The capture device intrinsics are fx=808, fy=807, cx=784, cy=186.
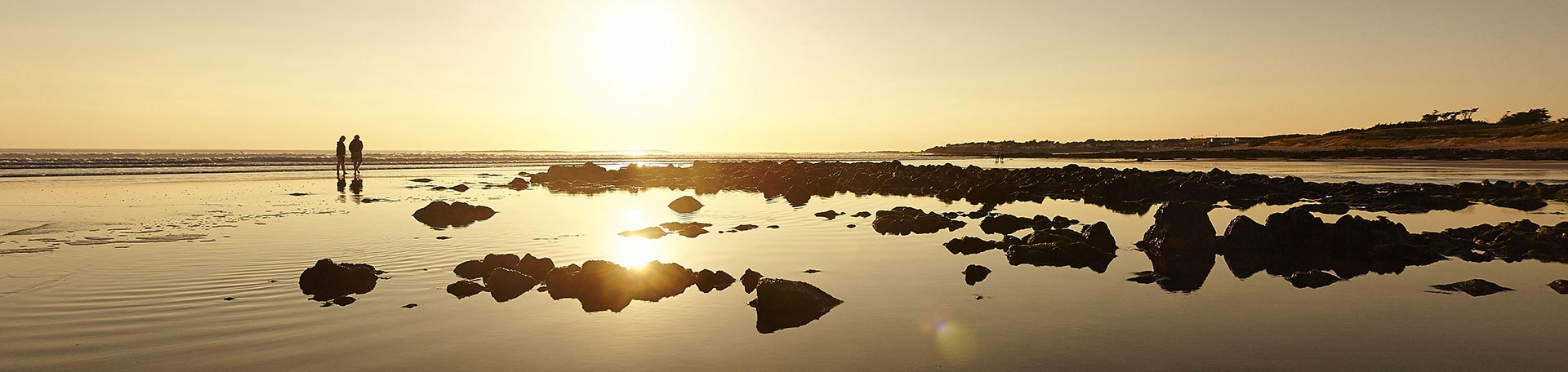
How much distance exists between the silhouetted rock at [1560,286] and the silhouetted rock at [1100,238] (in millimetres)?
5907

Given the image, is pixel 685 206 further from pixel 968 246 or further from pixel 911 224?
pixel 968 246

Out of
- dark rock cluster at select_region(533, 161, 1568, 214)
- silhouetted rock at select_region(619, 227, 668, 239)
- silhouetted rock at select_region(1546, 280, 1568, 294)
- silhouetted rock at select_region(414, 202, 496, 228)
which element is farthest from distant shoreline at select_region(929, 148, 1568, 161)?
silhouetted rock at select_region(414, 202, 496, 228)

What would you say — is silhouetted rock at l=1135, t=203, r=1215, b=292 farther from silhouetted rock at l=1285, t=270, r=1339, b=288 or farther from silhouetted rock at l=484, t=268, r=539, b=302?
silhouetted rock at l=484, t=268, r=539, b=302

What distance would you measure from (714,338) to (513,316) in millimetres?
2535

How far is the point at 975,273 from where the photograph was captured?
469 inches

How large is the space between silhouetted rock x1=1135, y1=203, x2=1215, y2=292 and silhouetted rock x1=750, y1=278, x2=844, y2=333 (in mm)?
6754

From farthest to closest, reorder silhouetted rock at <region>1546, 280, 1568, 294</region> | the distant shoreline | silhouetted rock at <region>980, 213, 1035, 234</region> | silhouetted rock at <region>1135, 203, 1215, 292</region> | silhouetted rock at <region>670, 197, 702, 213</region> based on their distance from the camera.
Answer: the distant shoreline
silhouetted rock at <region>670, 197, 702, 213</region>
silhouetted rock at <region>980, 213, 1035, 234</region>
silhouetted rock at <region>1135, 203, 1215, 292</region>
silhouetted rock at <region>1546, 280, 1568, 294</region>

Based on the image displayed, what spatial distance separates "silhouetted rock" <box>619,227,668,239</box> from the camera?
56.5 feet

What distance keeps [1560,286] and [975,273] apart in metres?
7.67

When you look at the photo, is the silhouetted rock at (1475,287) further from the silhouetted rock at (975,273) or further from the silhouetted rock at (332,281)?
the silhouetted rock at (332,281)

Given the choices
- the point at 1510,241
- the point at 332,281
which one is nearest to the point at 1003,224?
the point at 1510,241

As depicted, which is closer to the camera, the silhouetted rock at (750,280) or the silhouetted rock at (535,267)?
the silhouetted rock at (750,280)

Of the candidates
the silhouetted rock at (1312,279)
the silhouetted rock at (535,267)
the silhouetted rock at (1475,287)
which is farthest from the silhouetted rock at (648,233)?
the silhouetted rock at (1475,287)

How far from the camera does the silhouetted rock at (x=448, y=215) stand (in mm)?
19266
